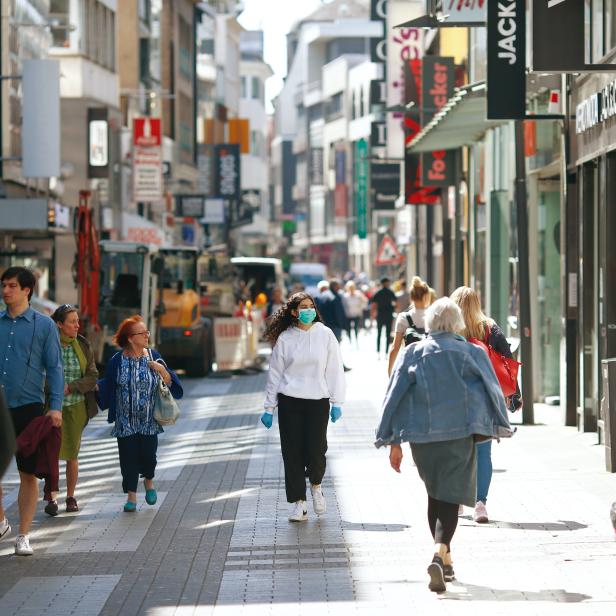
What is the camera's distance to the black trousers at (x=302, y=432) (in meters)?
12.9

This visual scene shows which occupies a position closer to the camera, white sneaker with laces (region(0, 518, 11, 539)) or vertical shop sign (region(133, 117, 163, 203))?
white sneaker with laces (region(0, 518, 11, 539))

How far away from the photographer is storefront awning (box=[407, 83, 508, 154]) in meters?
22.4

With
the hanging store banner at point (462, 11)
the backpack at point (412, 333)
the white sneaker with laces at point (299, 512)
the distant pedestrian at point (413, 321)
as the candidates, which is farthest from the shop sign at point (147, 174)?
the white sneaker with laces at point (299, 512)

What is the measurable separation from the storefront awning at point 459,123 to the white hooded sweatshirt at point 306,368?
9011mm

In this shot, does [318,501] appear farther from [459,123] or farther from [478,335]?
[459,123]

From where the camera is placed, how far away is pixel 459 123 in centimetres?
2750

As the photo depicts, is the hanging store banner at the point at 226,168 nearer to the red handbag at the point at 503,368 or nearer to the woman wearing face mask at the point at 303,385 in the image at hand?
the red handbag at the point at 503,368

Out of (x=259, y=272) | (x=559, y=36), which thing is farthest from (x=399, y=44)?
(x=559, y=36)

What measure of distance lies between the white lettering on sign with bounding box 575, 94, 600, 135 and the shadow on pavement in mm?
9282

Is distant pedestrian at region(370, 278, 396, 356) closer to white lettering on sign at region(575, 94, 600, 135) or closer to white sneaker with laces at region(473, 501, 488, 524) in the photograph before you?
white lettering on sign at region(575, 94, 600, 135)

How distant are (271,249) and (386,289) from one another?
11349 cm

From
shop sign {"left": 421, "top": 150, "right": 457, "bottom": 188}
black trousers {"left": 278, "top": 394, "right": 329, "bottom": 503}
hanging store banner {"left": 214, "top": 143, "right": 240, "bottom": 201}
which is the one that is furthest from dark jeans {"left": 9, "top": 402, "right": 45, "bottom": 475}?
hanging store banner {"left": 214, "top": 143, "right": 240, "bottom": 201}

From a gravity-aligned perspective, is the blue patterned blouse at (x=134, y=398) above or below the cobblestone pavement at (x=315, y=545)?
above

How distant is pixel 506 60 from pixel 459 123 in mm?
9212
